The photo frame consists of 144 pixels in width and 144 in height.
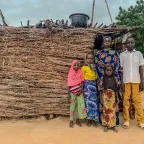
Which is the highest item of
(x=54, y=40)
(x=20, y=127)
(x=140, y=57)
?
(x=54, y=40)

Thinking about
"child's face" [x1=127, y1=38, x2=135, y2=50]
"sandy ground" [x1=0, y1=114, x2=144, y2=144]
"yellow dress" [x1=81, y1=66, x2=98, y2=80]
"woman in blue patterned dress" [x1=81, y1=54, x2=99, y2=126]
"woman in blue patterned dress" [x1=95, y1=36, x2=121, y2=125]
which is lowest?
"sandy ground" [x1=0, y1=114, x2=144, y2=144]

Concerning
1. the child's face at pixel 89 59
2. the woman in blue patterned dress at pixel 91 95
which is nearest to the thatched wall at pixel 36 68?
the child's face at pixel 89 59

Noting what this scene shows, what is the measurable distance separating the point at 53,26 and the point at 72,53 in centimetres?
77

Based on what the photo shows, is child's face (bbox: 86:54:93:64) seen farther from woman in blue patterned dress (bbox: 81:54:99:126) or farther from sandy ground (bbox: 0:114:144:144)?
sandy ground (bbox: 0:114:144:144)

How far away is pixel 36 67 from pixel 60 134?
5.56 feet

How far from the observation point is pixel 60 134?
17.2ft

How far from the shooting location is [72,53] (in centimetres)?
612

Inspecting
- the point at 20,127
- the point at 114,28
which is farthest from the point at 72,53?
the point at 20,127

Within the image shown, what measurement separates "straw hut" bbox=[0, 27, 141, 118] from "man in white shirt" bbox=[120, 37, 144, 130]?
74cm

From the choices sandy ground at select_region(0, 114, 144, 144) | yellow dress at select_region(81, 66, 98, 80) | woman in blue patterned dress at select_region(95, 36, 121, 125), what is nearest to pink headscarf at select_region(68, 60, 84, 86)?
yellow dress at select_region(81, 66, 98, 80)

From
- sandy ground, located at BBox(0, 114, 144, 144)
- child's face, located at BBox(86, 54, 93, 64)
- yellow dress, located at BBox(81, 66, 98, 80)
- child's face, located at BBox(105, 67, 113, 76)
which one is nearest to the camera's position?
sandy ground, located at BBox(0, 114, 144, 144)

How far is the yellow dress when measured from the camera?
5.70m

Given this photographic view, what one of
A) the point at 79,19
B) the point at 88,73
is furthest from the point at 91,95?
the point at 79,19

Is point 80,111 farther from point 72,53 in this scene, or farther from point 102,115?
point 72,53
